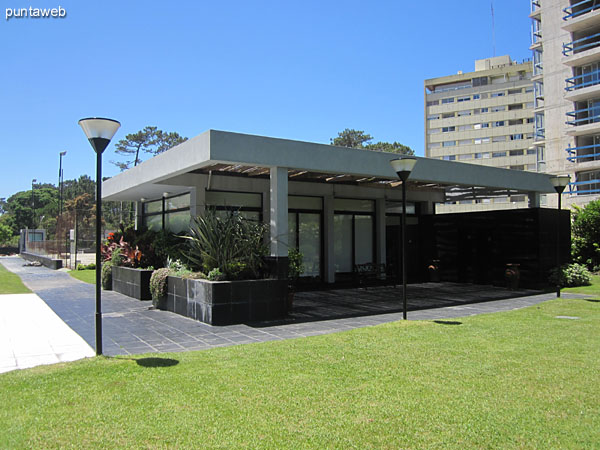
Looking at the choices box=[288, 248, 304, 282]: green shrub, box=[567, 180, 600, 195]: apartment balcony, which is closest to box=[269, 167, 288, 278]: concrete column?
box=[288, 248, 304, 282]: green shrub

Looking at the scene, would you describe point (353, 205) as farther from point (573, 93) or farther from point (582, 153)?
point (582, 153)

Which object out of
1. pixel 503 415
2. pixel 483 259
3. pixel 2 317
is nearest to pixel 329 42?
pixel 483 259

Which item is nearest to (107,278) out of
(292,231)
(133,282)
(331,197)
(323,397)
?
(133,282)

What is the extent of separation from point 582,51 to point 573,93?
4.00m

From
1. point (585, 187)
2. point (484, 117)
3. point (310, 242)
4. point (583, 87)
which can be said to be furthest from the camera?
point (484, 117)

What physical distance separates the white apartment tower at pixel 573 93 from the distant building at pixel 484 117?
25351 mm

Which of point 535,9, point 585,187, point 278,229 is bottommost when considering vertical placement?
point 278,229

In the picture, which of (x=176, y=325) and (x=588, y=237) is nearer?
(x=176, y=325)

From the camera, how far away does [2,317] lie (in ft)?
33.7

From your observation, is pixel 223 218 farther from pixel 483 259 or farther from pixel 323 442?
pixel 483 259

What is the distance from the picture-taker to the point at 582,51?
38.0 meters

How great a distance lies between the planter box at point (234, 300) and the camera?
Result: 358 inches

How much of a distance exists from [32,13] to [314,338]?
10.2 meters
